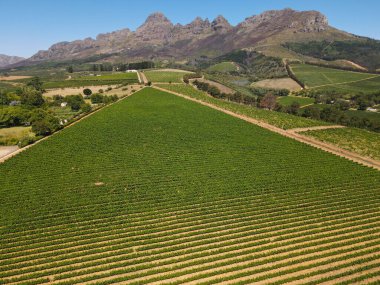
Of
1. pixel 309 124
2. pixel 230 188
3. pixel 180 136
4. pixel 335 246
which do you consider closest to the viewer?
pixel 335 246

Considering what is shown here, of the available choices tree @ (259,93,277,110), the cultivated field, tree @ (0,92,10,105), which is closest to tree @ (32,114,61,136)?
tree @ (0,92,10,105)

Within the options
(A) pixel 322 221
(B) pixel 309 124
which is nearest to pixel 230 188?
(A) pixel 322 221

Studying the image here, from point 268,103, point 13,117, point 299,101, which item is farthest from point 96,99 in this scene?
point 299,101

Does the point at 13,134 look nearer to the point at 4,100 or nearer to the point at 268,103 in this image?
the point at 4,100

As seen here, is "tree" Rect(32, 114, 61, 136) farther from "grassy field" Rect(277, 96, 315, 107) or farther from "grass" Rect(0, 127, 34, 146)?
"grassy field" Rect(277, 96, 315, 107)

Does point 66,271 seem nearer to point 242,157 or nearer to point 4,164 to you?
point 4,164

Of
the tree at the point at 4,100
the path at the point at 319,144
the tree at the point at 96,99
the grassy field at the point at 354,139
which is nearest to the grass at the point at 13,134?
the tree at the point at 4,100
